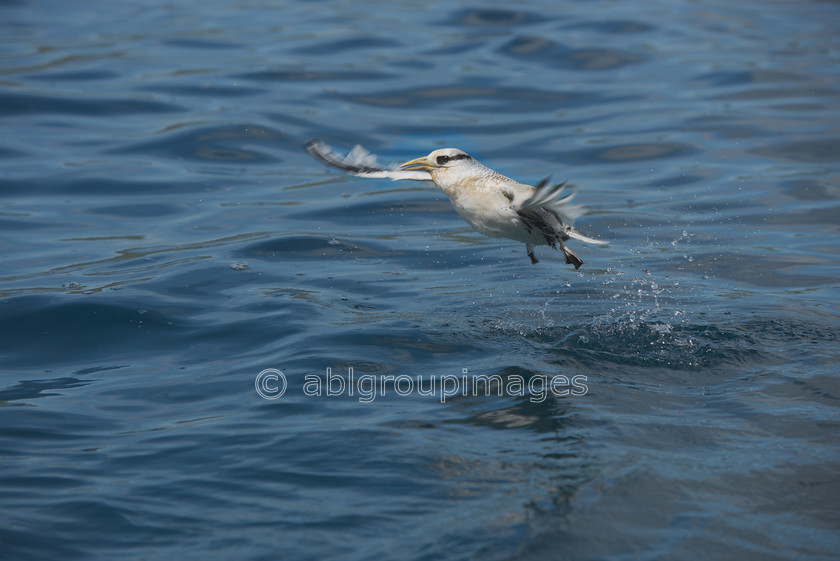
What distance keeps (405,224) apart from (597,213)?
237cm

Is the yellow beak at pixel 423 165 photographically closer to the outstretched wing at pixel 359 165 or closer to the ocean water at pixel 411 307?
the outstretched wing at pixel 359 165

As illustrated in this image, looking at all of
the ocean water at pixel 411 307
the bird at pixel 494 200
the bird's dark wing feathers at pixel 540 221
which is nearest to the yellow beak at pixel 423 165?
the bird at pixel 494 200

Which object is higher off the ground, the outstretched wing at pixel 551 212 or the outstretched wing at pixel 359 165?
the outstretched wing at pixel 359 165

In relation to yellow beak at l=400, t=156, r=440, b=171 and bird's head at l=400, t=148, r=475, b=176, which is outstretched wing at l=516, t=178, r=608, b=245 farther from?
yellow beak at l=400, t=156, r=440, b=171

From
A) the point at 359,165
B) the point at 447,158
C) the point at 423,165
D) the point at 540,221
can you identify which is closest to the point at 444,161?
the point at 447,158

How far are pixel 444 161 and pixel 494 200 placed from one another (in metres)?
0.72

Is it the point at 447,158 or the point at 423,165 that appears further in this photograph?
the point at 423,165

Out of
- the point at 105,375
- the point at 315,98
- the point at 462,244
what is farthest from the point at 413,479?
the point at 315,98

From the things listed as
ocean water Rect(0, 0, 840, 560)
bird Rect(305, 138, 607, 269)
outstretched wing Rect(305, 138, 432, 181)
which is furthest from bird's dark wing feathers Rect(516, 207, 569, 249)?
outstretched wing Rect(305, 138, 432, 181)

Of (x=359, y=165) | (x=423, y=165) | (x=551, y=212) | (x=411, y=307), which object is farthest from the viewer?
(x=411, y=307)

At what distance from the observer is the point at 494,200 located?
7.32 meters

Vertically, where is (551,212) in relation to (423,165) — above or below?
below

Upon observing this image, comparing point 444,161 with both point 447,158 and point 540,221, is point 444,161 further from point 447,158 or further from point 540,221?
point 540,221

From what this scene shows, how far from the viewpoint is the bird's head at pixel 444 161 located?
7.78 m
